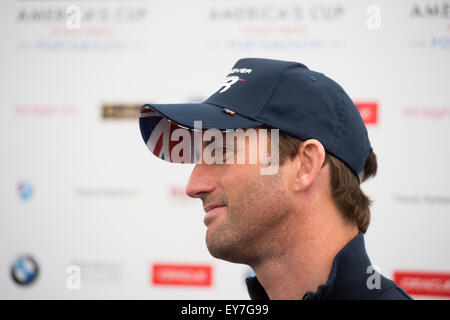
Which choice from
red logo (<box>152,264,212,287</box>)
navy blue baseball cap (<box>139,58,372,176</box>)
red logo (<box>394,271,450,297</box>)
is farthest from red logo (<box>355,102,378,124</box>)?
navy blue baseball cap (<box>139,58,372,176</box>)

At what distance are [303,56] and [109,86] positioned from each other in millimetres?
947

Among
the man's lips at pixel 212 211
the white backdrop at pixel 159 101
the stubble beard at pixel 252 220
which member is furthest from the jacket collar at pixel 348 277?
the white backdrop at pixel 159 101

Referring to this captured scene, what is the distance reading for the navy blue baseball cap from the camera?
874 millimetres

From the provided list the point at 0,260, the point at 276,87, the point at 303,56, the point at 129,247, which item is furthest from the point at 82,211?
the point at 276,87

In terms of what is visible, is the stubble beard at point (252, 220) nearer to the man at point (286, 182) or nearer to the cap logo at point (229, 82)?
the man at point (286, 182)

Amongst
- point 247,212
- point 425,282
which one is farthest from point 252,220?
point 425,282

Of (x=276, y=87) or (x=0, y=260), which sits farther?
(x=0, y=260)

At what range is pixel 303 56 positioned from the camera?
2.09m

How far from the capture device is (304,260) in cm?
88

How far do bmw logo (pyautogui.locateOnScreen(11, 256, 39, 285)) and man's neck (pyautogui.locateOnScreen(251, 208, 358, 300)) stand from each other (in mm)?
1651

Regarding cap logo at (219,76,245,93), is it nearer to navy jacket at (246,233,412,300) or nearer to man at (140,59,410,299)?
man at (140,59,410,299)

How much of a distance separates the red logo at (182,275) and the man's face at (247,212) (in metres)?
1.21

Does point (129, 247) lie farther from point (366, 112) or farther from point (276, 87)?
point (276, 87)
